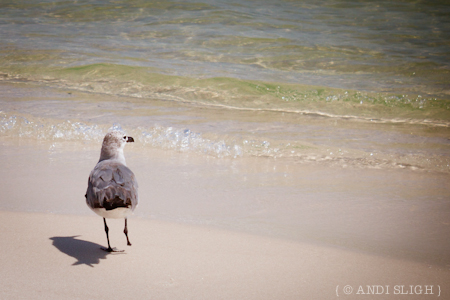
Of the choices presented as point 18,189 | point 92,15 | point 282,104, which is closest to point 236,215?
point 18,189

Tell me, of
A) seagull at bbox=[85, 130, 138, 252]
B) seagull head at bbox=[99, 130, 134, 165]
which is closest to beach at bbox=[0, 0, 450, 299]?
seagull at bbox=[85, 130, 138, 252]

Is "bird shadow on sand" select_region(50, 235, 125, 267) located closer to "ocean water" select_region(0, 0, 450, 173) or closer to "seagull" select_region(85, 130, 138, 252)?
"seagull" select_region(85, 130, 138, 252)

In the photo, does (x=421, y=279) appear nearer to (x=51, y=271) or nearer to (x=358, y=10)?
(x=51, y=271)

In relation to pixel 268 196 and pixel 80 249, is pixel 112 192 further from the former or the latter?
pixel 268 196

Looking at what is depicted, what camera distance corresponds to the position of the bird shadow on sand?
3279mm

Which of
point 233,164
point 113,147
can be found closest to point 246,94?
point 233,164

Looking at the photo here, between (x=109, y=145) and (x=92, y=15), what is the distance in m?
14.7

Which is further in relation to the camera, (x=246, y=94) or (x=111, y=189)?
(x=246, y=94)

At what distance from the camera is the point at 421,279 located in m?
3.02

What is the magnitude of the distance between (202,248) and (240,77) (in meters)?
7.53

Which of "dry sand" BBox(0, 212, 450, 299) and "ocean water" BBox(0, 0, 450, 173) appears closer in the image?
"dry sand" BBox(0, 212, 450, 299)

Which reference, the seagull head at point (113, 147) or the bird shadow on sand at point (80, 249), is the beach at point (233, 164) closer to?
the bird shadow on sand at point (80, 249)

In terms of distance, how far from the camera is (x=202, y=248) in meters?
3.43

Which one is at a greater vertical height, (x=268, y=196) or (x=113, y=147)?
(x=113, y=147)
